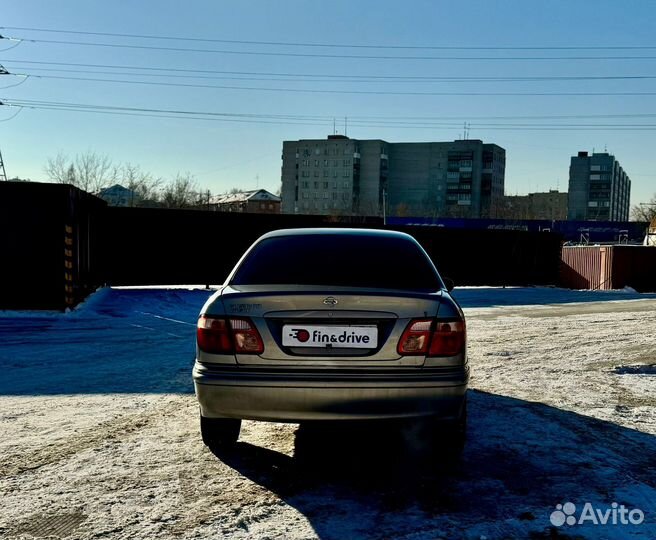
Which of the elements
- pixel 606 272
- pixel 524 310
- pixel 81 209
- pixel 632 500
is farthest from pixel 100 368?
pixel 606 272

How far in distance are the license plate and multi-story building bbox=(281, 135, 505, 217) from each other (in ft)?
317

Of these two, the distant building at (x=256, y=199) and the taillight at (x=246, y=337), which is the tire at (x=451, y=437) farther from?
the distant building at (x=256, y=199)

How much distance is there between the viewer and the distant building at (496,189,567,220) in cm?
10175

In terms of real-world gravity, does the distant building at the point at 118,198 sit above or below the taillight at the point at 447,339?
above

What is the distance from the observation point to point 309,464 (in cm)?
400

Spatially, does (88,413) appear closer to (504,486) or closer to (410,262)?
(410,262)

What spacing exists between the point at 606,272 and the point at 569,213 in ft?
345

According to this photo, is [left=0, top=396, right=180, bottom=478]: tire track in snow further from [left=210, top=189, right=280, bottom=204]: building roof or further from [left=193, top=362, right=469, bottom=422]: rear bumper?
[left=210, top=189, right=280, bottom=204]: building roof

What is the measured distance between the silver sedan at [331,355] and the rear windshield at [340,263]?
0.24 metres

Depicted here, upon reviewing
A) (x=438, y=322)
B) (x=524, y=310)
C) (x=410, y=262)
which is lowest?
(x=524, y=310)

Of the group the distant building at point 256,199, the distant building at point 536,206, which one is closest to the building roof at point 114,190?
the distant building at point 256,199

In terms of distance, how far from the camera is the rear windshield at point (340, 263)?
3.97 meters

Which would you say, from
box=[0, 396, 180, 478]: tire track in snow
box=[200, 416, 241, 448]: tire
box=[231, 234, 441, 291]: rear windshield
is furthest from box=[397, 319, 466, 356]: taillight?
box=[0, 396, 180, 478]: tire track in snow

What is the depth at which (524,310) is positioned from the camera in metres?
15.5
